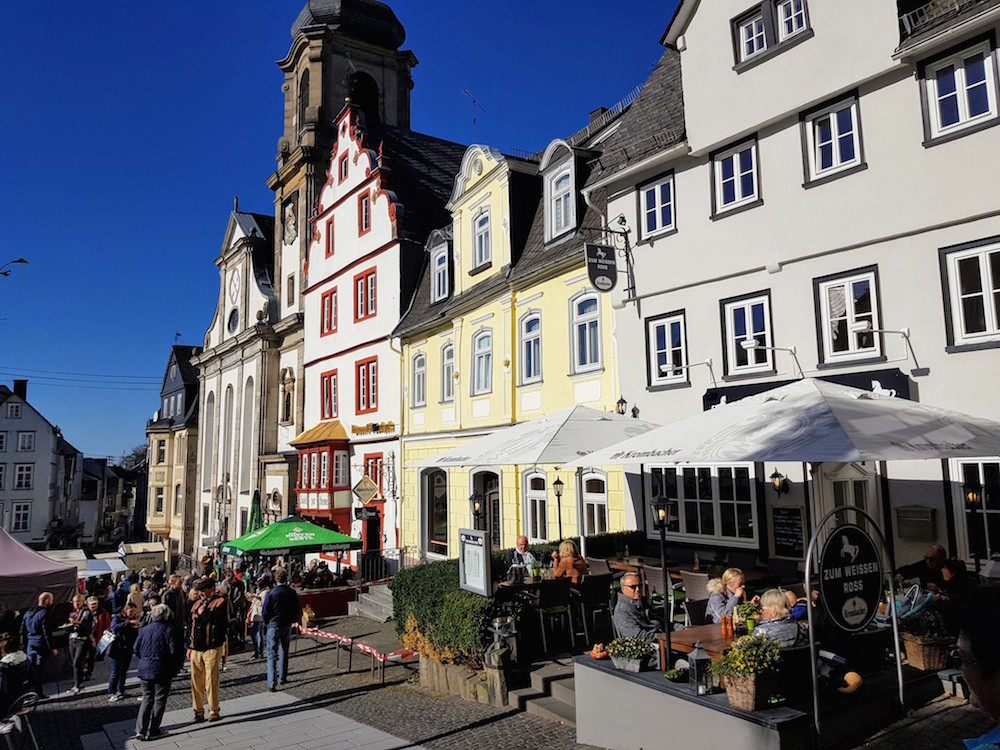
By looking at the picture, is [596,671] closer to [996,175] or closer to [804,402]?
[804,402]

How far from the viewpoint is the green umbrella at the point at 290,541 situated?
1816cm

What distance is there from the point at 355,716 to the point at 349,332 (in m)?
20.4

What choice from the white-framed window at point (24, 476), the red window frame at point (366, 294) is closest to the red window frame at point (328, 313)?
the red window frame at point (366, 294)

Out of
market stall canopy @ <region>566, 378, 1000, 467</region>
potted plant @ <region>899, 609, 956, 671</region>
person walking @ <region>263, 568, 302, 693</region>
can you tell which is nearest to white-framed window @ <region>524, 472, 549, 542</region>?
person walking @ <region>263, 568, 302, 693</region>

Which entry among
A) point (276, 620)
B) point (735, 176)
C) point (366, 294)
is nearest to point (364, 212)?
point (366, 294)

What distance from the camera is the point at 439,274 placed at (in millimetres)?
23734

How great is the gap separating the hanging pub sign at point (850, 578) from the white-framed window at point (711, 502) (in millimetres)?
5624

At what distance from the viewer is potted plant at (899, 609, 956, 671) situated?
7176 mm

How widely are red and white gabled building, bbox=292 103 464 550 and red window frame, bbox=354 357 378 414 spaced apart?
0.13 ft

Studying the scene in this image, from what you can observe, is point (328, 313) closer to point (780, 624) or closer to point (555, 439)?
point (555, 439)

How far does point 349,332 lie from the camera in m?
29.0

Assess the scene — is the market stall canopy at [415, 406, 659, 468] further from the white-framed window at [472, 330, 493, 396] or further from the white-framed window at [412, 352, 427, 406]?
the white-framed window at [412, 352, 427, 406]

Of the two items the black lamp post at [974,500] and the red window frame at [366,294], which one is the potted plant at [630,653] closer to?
the black lamp post at [974,500]

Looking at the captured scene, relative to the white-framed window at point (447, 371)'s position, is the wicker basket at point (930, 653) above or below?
below
